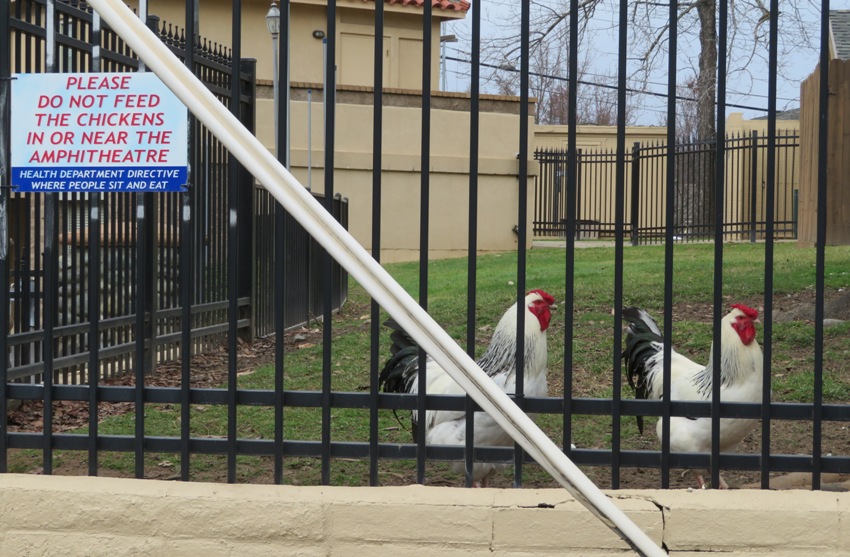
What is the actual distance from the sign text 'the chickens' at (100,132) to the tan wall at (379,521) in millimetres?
1199

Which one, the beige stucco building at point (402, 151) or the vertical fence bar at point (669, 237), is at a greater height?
the beige stucco building at point (402, 151)

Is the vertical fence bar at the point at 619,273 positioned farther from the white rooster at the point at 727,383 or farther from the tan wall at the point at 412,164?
the tan wall at the point at 412,164

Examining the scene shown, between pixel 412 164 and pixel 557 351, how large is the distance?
42.9ft

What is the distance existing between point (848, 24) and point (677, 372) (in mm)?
23414

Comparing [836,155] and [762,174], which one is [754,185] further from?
[762,174]

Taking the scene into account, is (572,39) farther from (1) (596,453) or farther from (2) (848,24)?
(2) (848,24)

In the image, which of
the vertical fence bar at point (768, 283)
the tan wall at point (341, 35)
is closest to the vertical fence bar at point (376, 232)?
the vertical fence bar at point (768, 283)

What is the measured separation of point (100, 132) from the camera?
410 centimetres

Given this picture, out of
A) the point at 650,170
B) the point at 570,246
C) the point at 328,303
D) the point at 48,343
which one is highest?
the point at 650,170

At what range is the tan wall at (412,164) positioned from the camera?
68.5ft

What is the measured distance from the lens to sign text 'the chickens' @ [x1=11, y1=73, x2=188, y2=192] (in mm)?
4078

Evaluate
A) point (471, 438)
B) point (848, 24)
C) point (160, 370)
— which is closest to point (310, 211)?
point (471, 438)

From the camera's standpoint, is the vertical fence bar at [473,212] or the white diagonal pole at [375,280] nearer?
the white diagonal pole at [375,280]

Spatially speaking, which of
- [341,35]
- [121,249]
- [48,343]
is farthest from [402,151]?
[48,343]
